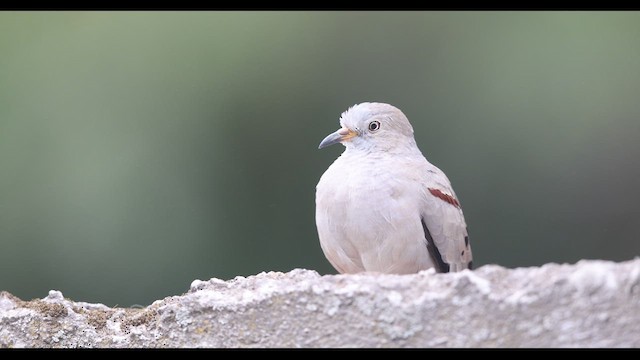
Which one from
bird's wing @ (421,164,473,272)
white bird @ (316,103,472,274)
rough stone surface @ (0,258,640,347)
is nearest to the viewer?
rough stone surface @ (0,258,640,347)


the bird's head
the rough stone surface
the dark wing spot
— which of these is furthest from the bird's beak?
the rough stone surface

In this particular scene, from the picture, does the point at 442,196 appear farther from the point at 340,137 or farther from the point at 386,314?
the point at 386,314

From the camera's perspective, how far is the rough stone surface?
144 inches

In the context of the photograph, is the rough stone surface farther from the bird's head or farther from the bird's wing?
the bird's head

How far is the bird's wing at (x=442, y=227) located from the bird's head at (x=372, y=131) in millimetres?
408

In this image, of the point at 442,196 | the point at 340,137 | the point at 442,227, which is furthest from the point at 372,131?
the point at 442,227

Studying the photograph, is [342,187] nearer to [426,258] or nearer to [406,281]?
[426,258]

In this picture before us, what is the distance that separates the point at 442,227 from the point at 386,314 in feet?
6.05

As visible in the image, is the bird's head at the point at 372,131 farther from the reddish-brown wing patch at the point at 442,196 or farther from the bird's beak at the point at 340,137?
the reddish-brown wing patch at the point at 442,196

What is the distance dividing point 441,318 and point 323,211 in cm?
185

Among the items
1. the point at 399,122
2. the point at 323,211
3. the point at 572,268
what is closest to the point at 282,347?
the point at 572,268

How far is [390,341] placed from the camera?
389 centimetres

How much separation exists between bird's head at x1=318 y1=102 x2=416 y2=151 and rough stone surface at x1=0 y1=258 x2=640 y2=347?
5.32 ft

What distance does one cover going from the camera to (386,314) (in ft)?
12.9
